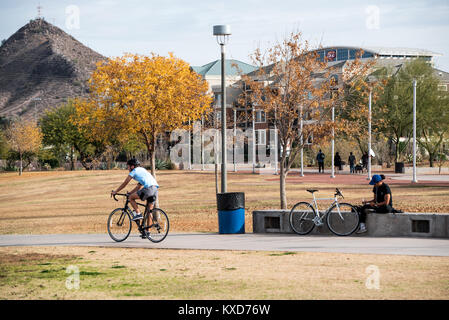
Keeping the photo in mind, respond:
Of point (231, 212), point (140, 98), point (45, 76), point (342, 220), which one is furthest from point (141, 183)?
point (45, 76)

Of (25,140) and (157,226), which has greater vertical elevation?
(25,140)

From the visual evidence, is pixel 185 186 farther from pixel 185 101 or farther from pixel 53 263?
pixel 53 263

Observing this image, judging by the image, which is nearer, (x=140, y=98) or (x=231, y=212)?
(x=231, y=212)

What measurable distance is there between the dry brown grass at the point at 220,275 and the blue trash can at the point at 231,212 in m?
3.09

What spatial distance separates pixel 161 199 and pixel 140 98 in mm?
15143

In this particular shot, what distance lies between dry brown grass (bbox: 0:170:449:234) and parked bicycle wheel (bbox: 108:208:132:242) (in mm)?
4166

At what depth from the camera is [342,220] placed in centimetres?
1565

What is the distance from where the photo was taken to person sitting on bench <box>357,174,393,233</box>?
49.0 feet

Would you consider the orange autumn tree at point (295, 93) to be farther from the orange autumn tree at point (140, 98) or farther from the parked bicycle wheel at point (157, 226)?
the parked bicycle wheel at point (157, 226)

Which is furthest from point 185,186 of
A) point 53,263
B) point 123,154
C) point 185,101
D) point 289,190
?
point 123,154

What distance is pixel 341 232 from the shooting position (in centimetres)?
1572

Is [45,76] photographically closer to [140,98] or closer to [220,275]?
[140,98]

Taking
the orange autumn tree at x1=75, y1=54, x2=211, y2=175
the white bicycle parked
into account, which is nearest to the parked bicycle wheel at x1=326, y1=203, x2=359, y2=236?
the white bicycle parked
